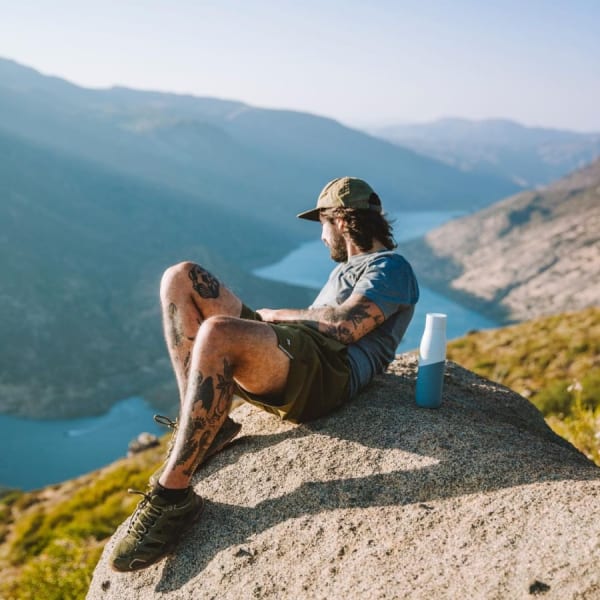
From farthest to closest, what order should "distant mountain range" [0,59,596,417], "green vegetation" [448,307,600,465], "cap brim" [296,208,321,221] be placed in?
1. "distant mountain range" [0,59,596,417]
2. "green vegetation" [448,307,600,465]
3. "cap brim" [296,208,321,221]

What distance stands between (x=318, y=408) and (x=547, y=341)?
32.5ft

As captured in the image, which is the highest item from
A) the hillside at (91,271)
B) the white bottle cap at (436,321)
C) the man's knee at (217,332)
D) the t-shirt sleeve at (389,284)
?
the t-shirt sleeve at (389,284)

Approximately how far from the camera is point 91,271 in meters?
119

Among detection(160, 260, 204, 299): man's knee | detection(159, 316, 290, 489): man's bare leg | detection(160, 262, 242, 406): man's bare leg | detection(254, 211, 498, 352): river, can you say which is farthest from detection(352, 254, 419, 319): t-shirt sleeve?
detection(254, 211, 498, 352): river

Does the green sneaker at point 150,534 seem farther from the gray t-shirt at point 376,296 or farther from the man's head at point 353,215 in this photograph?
the man's head at point 353,215

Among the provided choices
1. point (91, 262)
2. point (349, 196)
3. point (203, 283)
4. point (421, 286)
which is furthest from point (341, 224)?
point (421, 286)

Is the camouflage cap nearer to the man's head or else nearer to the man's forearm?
the man's head

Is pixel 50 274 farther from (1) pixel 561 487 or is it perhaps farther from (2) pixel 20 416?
(1) pixel 561 487

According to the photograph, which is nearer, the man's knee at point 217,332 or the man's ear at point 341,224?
the man's knee at point 217,332

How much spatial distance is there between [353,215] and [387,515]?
194cm

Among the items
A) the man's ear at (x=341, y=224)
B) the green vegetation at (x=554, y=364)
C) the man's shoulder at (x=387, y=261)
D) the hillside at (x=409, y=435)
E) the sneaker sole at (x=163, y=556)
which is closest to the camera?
the sneaker sole at (x=163, y=556)

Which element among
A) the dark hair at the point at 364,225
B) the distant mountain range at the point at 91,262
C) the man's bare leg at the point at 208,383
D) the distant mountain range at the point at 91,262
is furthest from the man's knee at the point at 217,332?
the distant mountain range at the point at 91,262

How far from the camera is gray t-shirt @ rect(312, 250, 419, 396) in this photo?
356 cm

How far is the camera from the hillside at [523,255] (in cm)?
9638
